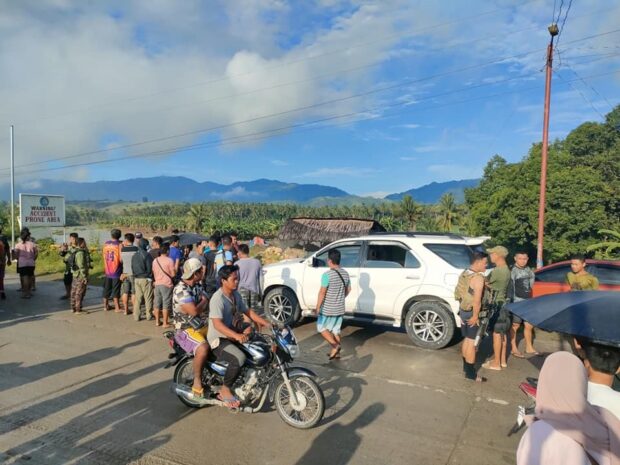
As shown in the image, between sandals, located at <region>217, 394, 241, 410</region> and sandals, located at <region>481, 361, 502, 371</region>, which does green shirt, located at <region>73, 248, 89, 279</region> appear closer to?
sandals, located at <region>217, 394, 241, 410</region>

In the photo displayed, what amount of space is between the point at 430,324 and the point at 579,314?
14.1ft

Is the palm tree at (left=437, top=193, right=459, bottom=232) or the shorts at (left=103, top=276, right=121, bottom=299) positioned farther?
the palm tree at (left=437, top=193, right=459, bottom=232)

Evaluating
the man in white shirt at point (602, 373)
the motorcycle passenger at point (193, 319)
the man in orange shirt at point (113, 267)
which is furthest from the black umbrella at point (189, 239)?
the man in white shirt at point (602, 373)

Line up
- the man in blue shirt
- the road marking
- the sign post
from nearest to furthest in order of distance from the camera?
the road marking < the man in blue shirt < the sign post

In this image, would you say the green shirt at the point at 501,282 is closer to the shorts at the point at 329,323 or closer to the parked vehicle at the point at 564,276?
the parked vehicle at the point at 564,276

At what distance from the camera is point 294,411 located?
451cm

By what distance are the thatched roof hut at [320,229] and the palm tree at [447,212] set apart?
104ft

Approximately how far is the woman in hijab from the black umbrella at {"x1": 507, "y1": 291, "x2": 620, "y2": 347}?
2.27 ft

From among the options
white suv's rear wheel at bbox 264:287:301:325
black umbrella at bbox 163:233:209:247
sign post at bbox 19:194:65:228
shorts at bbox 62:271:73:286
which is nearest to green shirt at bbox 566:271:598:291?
white suv's rear wheel at bbox 264:287:301:325

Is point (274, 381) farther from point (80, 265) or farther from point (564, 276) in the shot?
point (80, 265)

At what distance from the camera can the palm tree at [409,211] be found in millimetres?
61031

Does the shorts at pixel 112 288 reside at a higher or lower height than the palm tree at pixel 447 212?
lower

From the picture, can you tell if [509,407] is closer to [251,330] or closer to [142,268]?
[251,330]

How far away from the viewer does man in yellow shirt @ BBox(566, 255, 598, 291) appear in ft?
20.9
